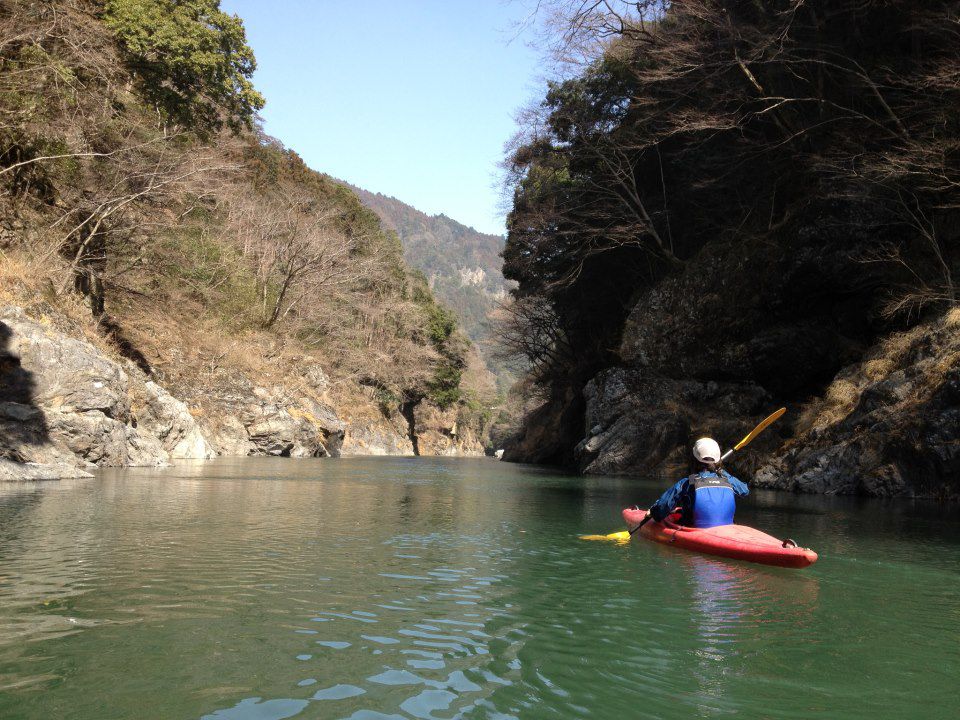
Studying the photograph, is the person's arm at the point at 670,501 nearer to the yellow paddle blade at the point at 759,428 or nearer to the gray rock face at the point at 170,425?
the yellow paddle blade at the point at 759,428

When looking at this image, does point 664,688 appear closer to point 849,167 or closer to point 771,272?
point 849,167

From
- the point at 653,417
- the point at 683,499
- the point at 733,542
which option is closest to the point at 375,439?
the point at 653,417

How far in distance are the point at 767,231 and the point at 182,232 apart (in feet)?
65.4

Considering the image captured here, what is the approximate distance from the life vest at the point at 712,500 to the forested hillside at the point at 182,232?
1132 centimetres


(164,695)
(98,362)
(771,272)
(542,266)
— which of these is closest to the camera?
(164,695)

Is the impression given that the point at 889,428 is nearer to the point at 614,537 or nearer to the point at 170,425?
the point at 614,537

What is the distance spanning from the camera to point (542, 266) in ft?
94.1

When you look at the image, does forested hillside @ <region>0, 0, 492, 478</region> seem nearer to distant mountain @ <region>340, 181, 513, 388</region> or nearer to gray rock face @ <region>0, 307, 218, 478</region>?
gray rock face @ <region>0, 307, 218, 478</region>

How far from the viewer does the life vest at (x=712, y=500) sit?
7.36 metres

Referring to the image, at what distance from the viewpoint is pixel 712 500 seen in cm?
742

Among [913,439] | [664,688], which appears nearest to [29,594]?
[664,688]

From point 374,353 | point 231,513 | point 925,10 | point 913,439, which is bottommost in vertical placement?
point 231,513

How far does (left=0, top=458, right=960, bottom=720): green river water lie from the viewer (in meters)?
3.12

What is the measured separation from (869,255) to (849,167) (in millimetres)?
2058
